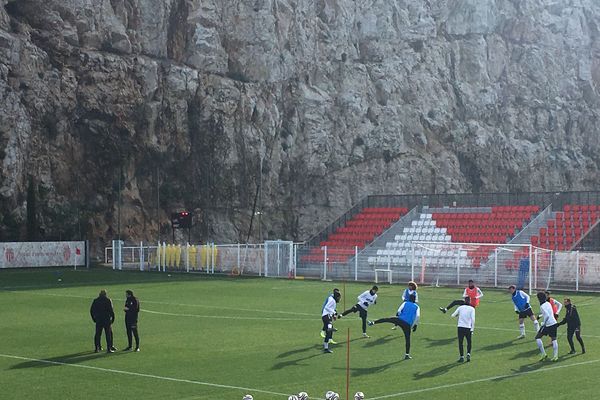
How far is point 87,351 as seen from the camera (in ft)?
89.4

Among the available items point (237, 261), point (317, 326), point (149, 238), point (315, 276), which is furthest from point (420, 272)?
point (149, 238)

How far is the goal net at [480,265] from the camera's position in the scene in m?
50.2

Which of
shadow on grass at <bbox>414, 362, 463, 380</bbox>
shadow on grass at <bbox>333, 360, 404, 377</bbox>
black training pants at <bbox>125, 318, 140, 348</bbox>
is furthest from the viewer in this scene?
black training pants at <bbox>125, 318, 140, 348</bbox>

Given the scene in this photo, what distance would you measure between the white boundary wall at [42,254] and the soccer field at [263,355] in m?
20.7

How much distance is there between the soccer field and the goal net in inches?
228

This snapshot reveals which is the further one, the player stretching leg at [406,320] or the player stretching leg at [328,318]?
the player stretching leg at [328,318]

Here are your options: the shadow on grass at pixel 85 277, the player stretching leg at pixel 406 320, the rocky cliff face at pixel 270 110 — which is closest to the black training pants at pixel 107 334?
the player stretching leg at pixel 406 320

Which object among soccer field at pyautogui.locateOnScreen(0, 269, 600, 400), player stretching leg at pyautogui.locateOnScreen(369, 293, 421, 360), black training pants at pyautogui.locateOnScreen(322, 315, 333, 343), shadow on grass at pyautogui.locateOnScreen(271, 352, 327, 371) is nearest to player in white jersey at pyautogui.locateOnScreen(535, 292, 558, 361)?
soccer field at pyautogui.locateOnScreen(0, 269, 600, 400)

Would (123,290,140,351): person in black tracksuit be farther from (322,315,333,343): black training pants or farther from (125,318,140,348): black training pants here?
(322,315,333,343): black training pants

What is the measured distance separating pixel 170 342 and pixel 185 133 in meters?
48.8

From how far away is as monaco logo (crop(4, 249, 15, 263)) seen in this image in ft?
212

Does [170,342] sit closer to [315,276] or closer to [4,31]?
[315,276]

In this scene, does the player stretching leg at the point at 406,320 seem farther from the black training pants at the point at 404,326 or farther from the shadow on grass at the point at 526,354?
the shadow on grass at the point at 526,354

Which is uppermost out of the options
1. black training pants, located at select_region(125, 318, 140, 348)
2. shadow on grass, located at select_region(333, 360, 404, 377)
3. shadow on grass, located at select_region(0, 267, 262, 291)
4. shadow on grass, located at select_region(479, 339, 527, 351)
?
black training pants, located at select_region(125, 318, 140, 348)
